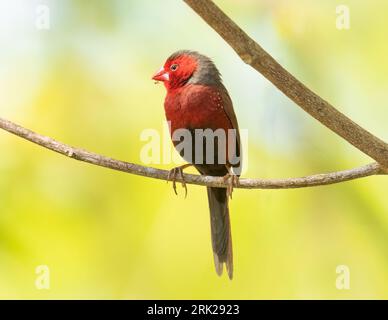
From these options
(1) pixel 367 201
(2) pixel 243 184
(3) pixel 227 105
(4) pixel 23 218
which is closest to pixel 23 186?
(4) pixel 23 218

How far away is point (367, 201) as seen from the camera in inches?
126

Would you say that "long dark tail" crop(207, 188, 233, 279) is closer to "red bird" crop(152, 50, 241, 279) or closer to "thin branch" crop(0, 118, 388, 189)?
"red bird" crop(152, 50, 241, 279)

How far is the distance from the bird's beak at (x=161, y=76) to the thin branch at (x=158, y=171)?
0.63 m

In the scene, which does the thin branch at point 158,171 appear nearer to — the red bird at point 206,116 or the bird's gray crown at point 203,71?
the red bird at point 206,116

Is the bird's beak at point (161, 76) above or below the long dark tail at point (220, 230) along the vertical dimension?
above

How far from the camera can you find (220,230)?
10.3 ft

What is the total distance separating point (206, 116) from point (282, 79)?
48.1 inches

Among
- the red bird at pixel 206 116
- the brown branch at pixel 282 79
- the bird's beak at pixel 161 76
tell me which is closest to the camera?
the brown branch at pixel 282 79

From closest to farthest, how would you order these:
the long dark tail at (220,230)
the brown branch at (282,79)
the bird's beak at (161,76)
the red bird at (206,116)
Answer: the brown branch at (282,79), the red bird at (206,116), the bird's beak at (161,76), the long dark tail at (220,230)

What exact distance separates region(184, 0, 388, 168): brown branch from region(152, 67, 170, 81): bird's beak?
1343mm

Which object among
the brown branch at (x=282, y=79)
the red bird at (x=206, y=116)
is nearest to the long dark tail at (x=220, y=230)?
the red bird at (x=206, y=116)

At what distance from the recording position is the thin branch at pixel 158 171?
2121mm

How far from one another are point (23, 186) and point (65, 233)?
0.34 m

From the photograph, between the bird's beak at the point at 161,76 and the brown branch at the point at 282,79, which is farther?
the bird's beak at the point at 161,76
